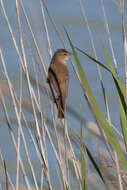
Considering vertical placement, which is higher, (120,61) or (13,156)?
(120,61)

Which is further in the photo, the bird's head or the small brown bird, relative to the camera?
the bird's head

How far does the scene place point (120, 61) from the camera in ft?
17.1

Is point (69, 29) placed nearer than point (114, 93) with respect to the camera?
No

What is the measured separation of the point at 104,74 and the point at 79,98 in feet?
1.52

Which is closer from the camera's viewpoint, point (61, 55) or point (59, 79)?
point (59, 79)

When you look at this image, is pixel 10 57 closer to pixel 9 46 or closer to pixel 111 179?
pixel 9 46

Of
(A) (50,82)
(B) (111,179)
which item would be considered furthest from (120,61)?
(B) (111,179)

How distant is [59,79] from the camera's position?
9.80 ft

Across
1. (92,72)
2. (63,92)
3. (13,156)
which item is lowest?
(13,156)

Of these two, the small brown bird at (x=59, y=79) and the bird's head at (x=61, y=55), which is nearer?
the small brown bird at (x=59, y=79)

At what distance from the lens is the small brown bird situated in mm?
2774

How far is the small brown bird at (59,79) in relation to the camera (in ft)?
9.10

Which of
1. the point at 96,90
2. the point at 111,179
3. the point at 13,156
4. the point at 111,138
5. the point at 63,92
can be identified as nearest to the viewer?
the point at 111,138

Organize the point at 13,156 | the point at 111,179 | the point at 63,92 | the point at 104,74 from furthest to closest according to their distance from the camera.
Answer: the point at 104,74, the point at 13,156, the point at 63,92, the point at 111,179
